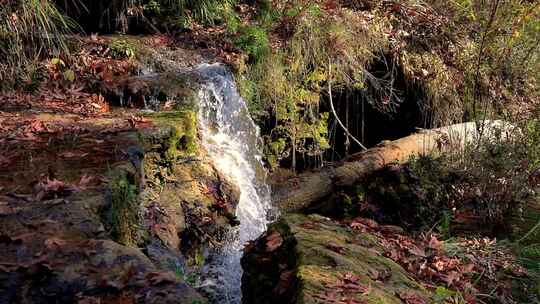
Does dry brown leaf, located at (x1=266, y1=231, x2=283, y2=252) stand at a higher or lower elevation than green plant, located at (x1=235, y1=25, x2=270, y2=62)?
lower

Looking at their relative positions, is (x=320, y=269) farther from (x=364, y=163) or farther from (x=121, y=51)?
(x=121, y=51)

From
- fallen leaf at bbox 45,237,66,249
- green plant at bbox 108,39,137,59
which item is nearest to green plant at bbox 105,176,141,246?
fallen leaf at bbox 45,237,66,249

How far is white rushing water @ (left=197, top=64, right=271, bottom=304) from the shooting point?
15.7 feet

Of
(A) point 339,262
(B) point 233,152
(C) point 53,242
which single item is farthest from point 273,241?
(B) point 233,152

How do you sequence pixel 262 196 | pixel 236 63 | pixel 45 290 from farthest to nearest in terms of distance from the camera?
pixel 236 63
pixel 262 196
pixel 45 290

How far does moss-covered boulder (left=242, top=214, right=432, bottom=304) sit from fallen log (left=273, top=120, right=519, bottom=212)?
185cm

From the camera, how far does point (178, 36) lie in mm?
7180

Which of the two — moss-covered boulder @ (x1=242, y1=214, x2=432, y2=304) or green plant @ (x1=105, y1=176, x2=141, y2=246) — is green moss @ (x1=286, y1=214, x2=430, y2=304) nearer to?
moss-covered boulder @ (x1=242, y1=214, x2=432, y2=304)

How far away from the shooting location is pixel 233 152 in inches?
231

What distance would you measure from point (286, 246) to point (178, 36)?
183 inches

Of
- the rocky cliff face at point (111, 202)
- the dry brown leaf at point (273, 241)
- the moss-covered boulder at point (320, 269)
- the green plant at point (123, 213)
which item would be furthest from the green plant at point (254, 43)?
the dry brown leaf at point (273, 241)

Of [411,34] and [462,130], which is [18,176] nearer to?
[462,130]

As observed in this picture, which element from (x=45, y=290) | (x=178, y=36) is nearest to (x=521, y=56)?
(x=178, y=36)

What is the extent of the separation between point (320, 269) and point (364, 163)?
3363mm
